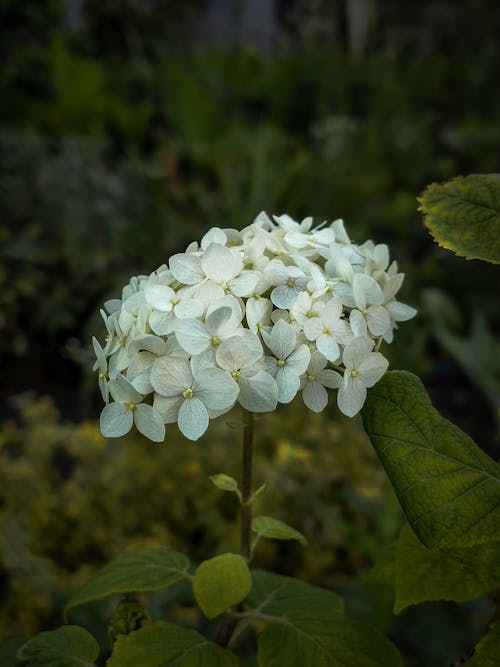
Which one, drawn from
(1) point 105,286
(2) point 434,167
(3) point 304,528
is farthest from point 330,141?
(3) point 304,528

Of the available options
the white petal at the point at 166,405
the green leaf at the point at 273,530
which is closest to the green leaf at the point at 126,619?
the green leaf at the point at 273,530

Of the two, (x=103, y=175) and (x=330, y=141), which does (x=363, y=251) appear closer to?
(x=103, y=175)

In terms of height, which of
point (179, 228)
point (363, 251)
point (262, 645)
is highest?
point (363, 251)

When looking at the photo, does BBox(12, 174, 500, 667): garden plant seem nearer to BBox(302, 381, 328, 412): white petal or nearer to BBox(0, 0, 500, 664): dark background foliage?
BBox(302, 381, 328, 412): white petal

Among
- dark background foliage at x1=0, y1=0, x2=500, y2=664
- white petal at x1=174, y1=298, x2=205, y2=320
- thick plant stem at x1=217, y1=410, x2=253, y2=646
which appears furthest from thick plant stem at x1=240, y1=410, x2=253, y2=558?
dark background foliage at x1=0, y1=0, x2=500, y2=664

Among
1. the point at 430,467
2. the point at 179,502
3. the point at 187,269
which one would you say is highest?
the point at 187,269

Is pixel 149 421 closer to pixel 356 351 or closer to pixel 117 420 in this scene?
pixel 117 420

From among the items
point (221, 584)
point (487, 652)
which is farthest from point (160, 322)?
point (487, 652)
